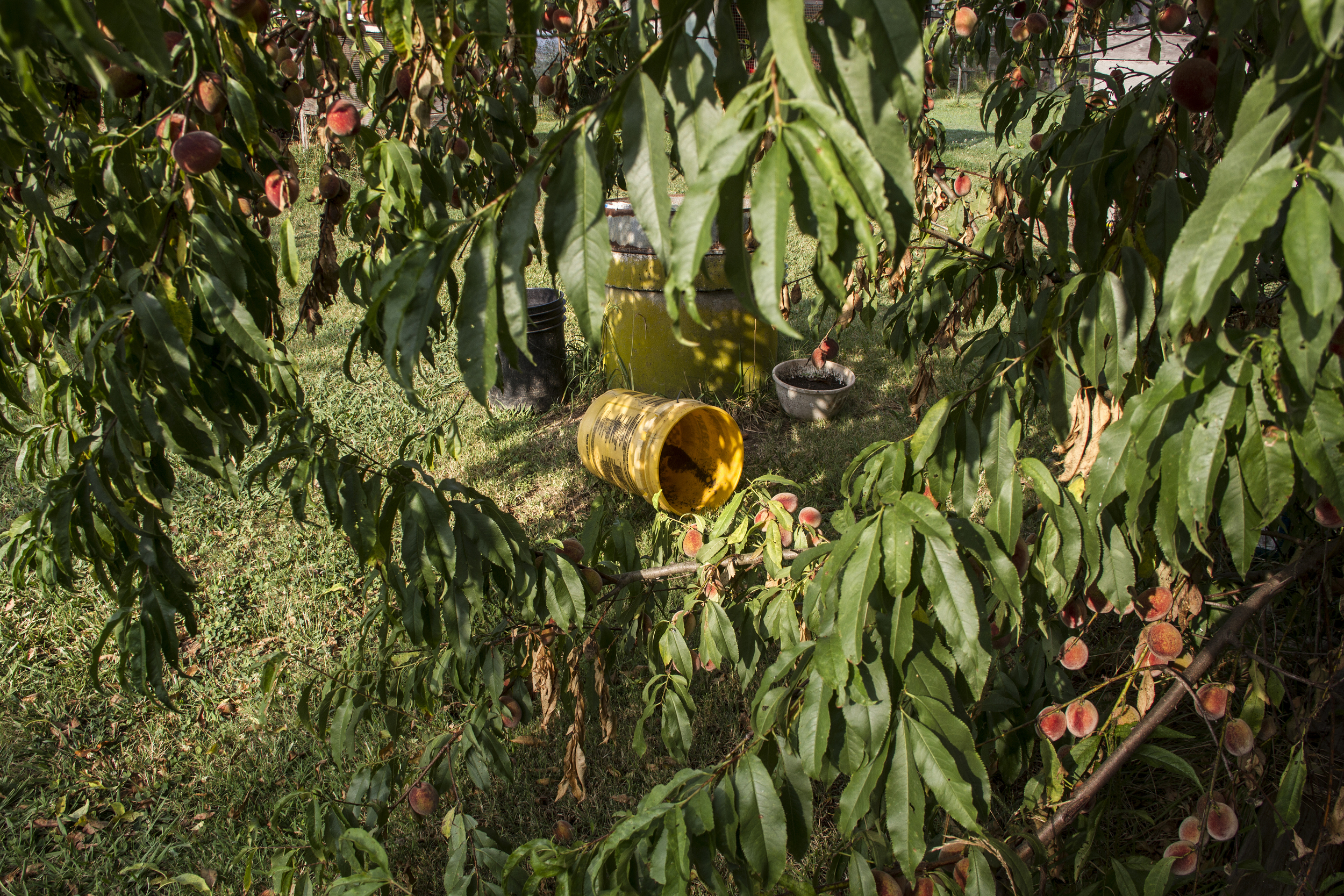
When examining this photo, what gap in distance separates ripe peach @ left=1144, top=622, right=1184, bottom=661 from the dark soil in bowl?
3.14 metres

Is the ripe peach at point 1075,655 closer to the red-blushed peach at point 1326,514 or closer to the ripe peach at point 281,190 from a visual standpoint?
the red-blushed peach at point 1326,514

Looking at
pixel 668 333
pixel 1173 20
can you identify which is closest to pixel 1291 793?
pixel 1173 20

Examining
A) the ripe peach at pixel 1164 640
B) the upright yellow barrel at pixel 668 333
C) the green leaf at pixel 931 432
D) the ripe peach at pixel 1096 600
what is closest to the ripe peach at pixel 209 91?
the green leaf at pixel 931 432

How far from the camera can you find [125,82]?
3.82 ft

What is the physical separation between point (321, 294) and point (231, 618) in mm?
1999

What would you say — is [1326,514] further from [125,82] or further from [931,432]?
[125,82]

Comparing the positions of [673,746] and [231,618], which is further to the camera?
[231,618]

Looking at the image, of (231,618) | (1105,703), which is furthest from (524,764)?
(1105,703)

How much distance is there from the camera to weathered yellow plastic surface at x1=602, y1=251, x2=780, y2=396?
412 cm

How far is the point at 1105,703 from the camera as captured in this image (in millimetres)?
1932

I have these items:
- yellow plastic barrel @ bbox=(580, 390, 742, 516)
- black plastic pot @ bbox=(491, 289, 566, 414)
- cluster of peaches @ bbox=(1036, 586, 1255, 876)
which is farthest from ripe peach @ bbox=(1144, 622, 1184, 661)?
black plastic pot @ bbox=(491, 289, 566, 414)

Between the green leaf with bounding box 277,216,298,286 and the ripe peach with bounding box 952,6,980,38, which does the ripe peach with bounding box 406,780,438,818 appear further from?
the ripe peach with bounding box 952,6,980,38

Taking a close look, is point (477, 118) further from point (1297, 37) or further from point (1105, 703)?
point (1105, 703)

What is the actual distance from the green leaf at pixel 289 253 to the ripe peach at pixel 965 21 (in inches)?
69.9
